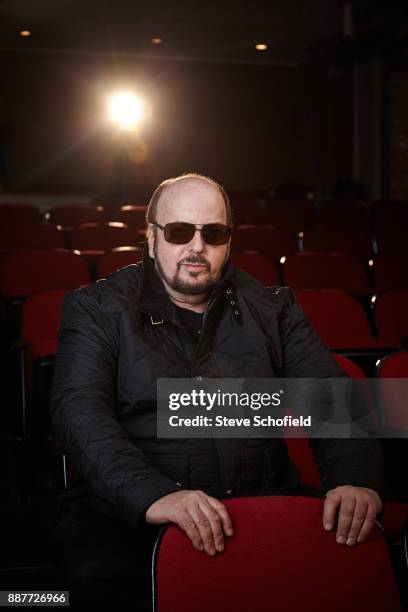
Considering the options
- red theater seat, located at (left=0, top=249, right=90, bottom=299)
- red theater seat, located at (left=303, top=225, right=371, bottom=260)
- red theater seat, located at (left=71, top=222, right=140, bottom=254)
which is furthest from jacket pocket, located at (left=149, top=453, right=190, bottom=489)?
red theater seat, located at (left=303, top=225, right=371, bottom=260)

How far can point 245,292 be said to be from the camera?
6.29ft

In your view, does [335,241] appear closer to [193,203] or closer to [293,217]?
[293,217]

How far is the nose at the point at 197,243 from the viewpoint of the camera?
1.83 meters

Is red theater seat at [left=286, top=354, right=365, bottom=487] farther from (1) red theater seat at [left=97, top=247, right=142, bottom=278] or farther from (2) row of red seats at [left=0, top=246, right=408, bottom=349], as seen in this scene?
(1) red theater seat at [left=97, top=247, right=142, bottom=278]

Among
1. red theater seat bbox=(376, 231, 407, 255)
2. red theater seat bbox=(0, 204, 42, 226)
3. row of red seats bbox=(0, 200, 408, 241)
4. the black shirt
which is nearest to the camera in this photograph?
the black shirt

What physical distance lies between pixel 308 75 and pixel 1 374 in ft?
35.2

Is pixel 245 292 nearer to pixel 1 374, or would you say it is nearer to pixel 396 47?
pixel 1 374

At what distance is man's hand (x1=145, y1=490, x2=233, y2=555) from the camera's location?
4.18ft

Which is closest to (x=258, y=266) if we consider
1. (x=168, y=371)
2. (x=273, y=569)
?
(x=168, y=371)

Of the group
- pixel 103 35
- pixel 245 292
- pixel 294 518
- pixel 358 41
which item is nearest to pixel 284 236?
pixel 245 292

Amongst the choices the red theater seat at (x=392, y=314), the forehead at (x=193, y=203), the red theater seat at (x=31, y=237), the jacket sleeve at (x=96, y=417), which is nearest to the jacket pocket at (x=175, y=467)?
the jacket sleeve at (x=96, y=417)

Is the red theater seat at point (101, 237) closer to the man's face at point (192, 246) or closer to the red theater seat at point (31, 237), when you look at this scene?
the red theater seat at point (31, 237)

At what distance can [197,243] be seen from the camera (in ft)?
6.00

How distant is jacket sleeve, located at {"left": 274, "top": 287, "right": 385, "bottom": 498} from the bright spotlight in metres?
11.7
